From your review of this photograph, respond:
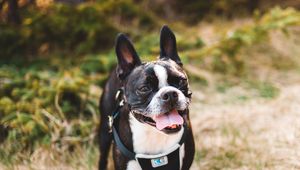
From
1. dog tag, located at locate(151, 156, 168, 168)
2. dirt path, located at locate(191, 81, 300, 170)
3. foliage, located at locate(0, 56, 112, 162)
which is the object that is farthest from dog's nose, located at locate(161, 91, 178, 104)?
foliage, located at locate(0, 56, 112, 162)

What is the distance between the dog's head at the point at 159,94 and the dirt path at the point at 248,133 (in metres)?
1.28

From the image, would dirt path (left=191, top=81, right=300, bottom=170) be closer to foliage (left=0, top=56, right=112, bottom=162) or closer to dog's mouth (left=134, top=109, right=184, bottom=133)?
foliage (left=0, top=56, right=112, bottom=162)

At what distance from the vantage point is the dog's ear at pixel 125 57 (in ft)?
11.4

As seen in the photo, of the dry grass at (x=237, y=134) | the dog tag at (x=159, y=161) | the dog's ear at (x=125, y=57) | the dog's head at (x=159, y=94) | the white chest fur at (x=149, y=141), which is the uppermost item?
the dog's ear at (x=125, y=57)

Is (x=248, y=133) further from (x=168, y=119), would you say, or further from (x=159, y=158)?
(x=168, y=119)

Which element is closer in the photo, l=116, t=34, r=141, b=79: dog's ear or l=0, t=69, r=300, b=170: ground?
l=116, t=34, r=141, b=79: dog's ear

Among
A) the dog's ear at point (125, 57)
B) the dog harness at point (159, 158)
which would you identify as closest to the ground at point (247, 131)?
the dog harness at point (159, 158)

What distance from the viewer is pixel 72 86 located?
4.94 meters

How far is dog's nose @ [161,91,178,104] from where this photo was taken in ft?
9.78

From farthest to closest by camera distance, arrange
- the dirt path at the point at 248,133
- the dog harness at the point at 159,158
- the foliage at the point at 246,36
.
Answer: the foliage at the point at 246,36
the dirt path at the point at 248,133
the dog harness at the point at 159,158

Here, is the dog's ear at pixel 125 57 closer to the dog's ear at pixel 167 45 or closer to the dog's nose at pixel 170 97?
the dog's ear at pixel 167 45

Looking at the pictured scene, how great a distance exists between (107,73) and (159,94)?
2825 mm

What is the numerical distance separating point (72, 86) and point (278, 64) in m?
3.81

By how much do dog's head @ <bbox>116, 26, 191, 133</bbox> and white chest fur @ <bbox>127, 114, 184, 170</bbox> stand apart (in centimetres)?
14
